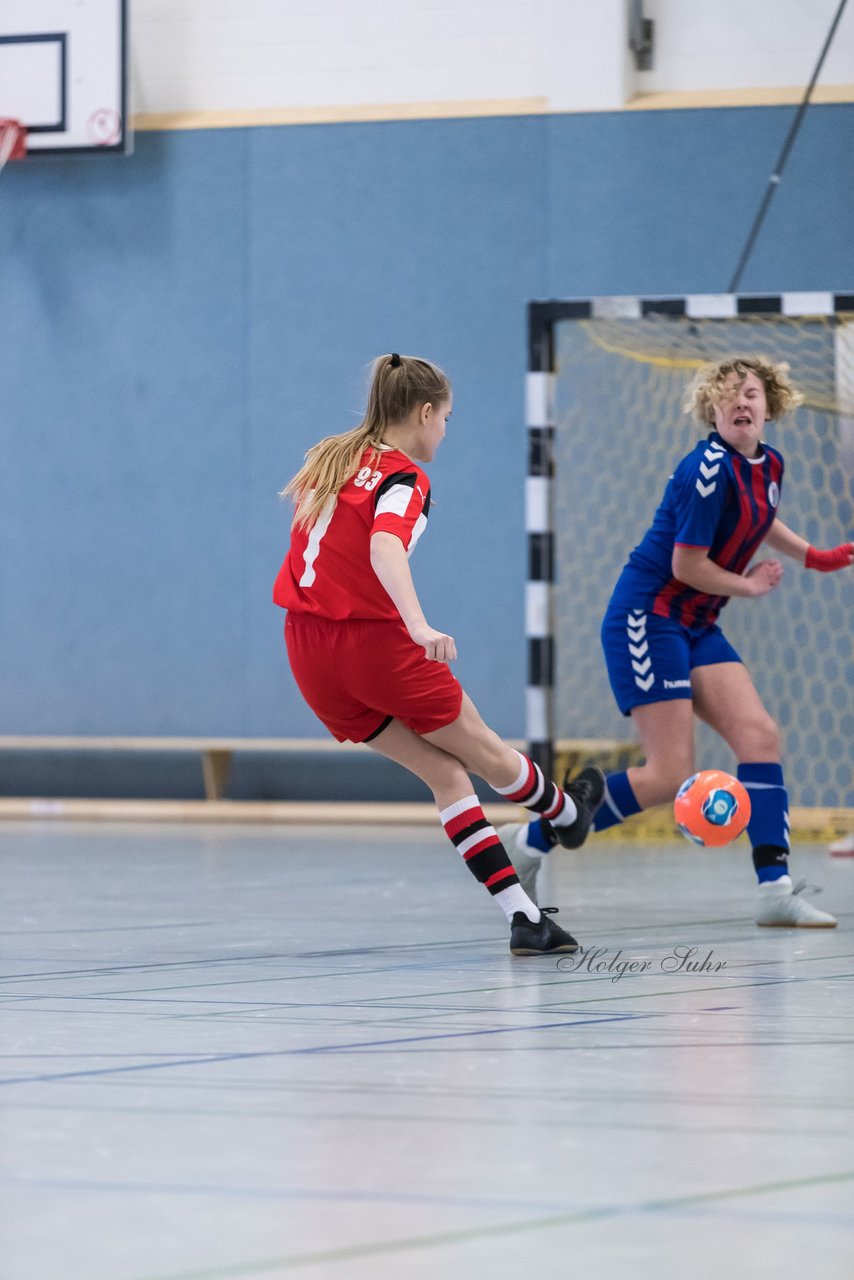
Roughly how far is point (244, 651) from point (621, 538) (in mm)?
2290

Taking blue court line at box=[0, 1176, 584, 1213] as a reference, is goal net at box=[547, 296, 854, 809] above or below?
above

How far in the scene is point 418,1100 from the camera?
262 cm

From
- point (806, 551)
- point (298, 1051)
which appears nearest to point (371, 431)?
point (806, 551)

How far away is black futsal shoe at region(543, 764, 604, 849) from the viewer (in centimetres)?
468

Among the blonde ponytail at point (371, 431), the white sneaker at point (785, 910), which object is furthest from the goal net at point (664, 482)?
the blonde ponytail at point (371, 431)

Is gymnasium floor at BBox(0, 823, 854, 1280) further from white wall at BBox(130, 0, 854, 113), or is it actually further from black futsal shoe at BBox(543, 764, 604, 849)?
white wall at BBox(130, 0, 854, 113)

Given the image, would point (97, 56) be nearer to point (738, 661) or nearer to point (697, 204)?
point (697, 204)

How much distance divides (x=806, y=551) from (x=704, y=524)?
48 cm

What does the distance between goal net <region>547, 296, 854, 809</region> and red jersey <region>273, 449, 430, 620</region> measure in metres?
5.14

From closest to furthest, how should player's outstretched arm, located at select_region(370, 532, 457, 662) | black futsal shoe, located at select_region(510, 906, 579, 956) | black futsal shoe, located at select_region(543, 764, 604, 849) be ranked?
1. player's outstretched arm, located at select_region(370, 532, 457, 662)
2. black futsal shoe, located at select_region(510, 906, 579, 956)
3. black futsal shoe, located at select_region(543, 764, 604, 849)

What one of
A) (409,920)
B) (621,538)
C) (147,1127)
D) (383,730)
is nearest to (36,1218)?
(147,1127)

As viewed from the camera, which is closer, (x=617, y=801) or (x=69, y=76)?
(x=617, y=801)

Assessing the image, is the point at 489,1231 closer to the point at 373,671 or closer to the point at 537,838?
the point at 373,671

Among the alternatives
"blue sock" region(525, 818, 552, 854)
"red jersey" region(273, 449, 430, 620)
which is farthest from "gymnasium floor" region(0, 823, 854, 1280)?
"red jersey" region(273, 449, 430, 620)
